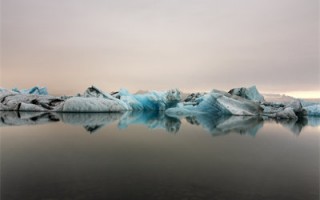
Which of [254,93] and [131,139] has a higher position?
[254,93]

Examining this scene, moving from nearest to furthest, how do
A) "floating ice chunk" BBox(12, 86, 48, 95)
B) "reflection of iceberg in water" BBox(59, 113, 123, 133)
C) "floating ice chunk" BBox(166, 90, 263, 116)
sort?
"reflection of iceberg in water" BBox(59, 113, 123, 133), "floating ice chunk" BBox(166, 90, 263, 116), "floating ice chunk" BBox(12, 86, 48, 95)

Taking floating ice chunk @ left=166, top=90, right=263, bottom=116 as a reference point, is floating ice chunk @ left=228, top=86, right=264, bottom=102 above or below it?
above

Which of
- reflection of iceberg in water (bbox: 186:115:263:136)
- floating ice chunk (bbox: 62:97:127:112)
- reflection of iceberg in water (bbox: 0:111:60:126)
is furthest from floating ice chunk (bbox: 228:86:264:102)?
reflection of iceberg in water (bbox: 0:111:60:126)

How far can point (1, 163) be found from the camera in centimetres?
351

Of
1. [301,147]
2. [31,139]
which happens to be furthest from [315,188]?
[31,139]

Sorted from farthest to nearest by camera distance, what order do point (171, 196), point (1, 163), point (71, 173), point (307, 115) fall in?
point (307, 115) → point (1, 163) → point (71, 173) → point (171, 196)

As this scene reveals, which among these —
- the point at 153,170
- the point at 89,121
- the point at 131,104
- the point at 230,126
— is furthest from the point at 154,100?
the point at 153,170

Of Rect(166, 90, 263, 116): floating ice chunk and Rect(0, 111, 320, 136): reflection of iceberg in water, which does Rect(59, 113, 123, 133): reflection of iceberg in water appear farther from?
Rect(166, 90, 263, 116): floating ice chunk

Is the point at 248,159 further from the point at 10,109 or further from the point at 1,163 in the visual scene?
the point at 10,109

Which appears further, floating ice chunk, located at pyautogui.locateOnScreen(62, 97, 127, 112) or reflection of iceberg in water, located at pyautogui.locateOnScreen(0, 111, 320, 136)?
floating ice chunk, located at pyautogui.locateOnScreen(62, 97, 127, 112)

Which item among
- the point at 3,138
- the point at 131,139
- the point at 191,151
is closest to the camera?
the point at 191,151

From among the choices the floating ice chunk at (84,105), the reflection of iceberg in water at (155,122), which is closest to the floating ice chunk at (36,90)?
the floating ice chunk at (84,105)

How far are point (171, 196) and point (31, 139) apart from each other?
3.91m

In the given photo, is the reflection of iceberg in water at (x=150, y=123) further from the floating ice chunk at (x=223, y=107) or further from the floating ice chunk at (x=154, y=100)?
the floating ice chunk at (x=154, y=100)
